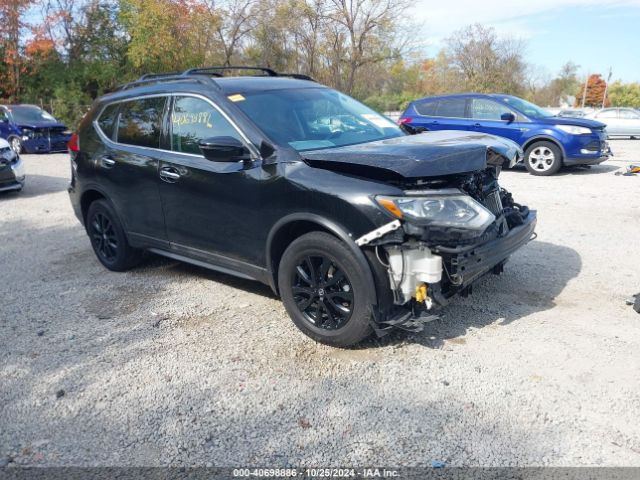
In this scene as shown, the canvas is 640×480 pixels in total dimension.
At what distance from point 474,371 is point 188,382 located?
70.6 inches

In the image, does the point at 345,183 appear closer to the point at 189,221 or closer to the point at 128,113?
the point at 189,221

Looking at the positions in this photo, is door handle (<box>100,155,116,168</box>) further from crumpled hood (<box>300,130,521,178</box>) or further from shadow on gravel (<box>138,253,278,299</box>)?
crumpled hood (<box>300,130,521,178</box>)

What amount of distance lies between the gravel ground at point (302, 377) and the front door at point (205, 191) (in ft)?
1.86

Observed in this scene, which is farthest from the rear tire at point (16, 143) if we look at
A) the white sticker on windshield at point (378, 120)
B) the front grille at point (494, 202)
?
the front grille at point (494, 202)

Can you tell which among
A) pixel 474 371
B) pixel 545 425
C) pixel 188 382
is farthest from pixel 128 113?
pixel 545 425

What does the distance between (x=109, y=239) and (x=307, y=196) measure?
287 cm

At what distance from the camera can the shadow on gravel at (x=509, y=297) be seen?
13.2ft

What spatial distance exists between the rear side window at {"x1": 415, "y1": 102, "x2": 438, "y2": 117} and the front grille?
898cm

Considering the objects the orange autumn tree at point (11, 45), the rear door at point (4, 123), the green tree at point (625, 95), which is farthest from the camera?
the green tree at point (625, 95)

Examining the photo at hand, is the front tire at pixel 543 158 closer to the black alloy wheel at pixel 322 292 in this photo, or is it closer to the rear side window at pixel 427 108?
the rear side window at pixel 427 108

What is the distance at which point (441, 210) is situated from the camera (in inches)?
136

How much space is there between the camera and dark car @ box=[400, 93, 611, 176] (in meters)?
11.2

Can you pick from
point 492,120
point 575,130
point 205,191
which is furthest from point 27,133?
point 205,191

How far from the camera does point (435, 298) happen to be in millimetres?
3508
